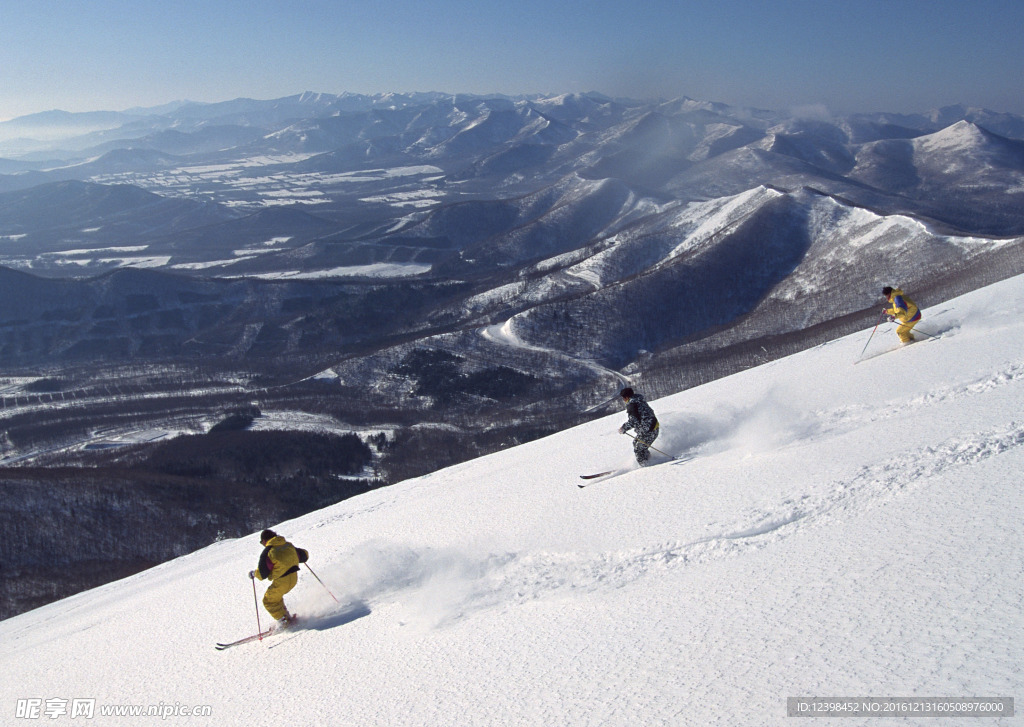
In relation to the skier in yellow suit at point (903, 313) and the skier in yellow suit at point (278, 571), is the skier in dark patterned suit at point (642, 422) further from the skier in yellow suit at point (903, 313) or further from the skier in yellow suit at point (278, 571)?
the skier in yellow suit at point (903, 313)

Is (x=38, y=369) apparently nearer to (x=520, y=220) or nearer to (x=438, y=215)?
(x=438, y=215)

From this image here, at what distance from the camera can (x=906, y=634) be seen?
21.0ft

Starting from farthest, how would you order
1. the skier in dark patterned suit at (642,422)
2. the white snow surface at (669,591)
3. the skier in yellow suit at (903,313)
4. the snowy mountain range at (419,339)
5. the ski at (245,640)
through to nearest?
1. the snowy mountain range at (419,339)
2. the skier in yellow suit at (903,313)
3. the skier in dark patterned suit at (642,422)
4. the ski at (245,640)
5. the white snow surface at (669,591)

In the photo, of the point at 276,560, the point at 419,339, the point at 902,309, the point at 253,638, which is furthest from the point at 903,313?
the point at 419,339

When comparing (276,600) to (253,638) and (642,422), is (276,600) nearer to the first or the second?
(253,638)

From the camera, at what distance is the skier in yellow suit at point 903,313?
61.6 feet

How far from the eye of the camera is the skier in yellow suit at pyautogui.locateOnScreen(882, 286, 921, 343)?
18.8 meters

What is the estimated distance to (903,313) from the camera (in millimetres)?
18875

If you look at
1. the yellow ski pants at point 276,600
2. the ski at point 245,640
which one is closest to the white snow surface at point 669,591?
the ski at point 245,640

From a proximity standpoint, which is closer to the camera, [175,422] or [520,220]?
[175,422]

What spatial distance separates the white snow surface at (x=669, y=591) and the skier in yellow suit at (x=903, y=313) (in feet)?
5.72

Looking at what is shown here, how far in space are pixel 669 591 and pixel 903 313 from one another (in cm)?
1440

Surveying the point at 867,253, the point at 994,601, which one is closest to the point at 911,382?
the point at 994,601

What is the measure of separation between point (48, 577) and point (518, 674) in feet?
136
